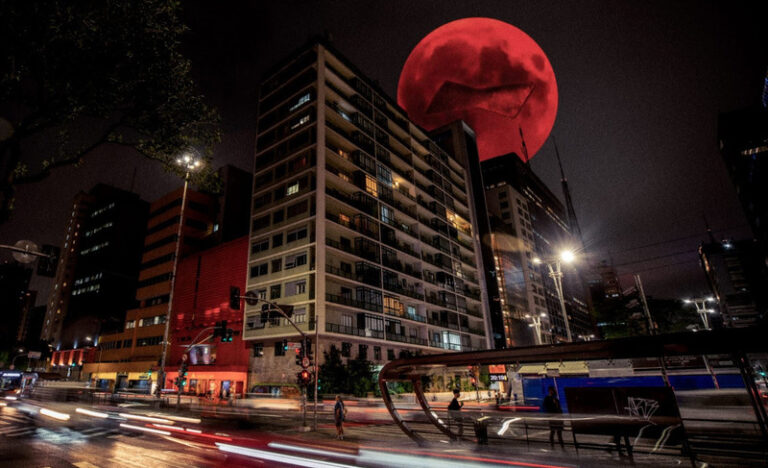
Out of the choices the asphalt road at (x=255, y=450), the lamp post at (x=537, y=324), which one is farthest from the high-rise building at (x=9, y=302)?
the lamp post at (x=537, y=324)

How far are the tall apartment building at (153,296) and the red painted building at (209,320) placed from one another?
576 centimetres

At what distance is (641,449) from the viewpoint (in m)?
11.5

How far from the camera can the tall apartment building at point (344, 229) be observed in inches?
1602

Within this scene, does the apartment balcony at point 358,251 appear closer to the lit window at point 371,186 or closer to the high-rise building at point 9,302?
the lit window at point 371,186

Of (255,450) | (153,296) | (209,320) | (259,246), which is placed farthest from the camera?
(153,296)

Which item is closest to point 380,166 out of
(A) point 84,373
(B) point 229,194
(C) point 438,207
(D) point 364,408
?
(C) point 438,207

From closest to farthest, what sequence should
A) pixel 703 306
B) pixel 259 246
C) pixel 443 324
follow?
pixel 703 306 → pixel 259 246 → pixel 443 324

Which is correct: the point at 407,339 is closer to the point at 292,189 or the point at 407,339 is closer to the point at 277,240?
the point at 277,240

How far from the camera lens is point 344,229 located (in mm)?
43875

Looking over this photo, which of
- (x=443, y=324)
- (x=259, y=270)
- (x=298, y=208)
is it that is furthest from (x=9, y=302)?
(x=443, y=324)

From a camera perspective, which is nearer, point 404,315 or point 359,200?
point 359,200

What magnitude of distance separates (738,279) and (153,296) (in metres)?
138

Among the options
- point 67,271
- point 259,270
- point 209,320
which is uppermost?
point 67,271

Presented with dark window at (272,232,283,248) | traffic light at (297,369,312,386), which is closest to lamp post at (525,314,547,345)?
dark window at (272,232,283,248)
